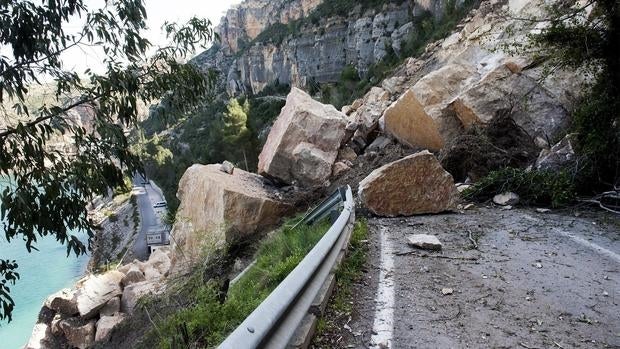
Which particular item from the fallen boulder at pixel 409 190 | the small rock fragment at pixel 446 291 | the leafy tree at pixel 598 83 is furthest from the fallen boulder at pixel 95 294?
the leafy tree at pixel 598 83

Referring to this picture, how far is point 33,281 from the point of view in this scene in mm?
36812

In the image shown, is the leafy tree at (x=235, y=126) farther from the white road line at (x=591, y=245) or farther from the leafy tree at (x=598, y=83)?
the white road line at (x=591, y=245)

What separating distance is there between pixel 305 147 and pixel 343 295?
8293mm

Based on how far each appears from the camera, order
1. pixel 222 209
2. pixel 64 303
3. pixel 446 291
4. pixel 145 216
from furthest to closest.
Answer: pixel 145 216 → pixel 64 303 → pixel 222 209 → pixel 446 291

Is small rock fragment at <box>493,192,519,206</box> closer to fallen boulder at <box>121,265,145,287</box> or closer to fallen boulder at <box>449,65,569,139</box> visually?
fallen boulder at <box>449,65,569,139</box>

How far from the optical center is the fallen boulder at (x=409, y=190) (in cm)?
702

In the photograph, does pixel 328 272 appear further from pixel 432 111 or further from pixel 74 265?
pixel 74 265

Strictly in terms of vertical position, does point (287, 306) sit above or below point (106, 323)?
Result: above

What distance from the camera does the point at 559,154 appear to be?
23.9 feet

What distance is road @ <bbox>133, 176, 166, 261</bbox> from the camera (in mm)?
39344

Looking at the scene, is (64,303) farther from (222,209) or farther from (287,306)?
(287,306)

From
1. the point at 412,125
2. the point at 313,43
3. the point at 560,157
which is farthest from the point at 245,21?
the point at 560,157

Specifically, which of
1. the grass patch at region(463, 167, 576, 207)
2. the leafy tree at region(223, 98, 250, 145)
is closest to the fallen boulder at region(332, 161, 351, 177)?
the grass patch at region(463, 167, 576, 207)

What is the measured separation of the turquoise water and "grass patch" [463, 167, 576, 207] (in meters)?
24.8
